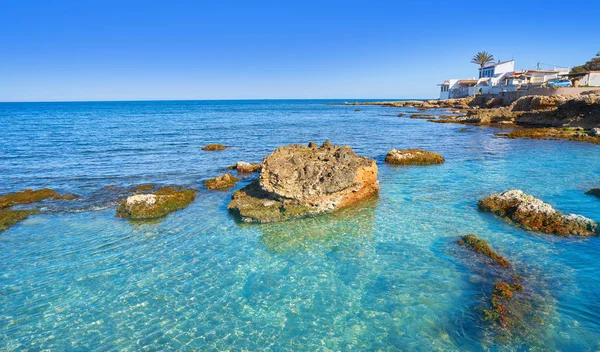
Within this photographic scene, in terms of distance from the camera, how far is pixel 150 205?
1644 cm

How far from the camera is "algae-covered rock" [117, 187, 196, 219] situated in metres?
15.9

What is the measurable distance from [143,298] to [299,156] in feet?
34.1

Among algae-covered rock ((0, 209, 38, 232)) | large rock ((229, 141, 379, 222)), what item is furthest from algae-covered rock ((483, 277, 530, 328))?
algae-covered rock ((0, 209, 38, 232))

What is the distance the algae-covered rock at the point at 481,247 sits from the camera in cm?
1116

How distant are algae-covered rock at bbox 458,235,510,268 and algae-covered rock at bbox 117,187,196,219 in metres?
13.1

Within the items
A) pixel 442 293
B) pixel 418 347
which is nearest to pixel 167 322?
pixel 418 347

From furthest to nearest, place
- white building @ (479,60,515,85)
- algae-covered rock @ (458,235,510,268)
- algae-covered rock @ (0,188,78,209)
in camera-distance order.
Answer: white building @ (479,60,515,85) → algae-covered rock @ (0,188,78,209) → algae-covered rock @ (458,235,510,268)

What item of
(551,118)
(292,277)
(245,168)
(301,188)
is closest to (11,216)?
(245,168)

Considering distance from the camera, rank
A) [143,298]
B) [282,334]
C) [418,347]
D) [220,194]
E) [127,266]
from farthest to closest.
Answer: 1. [220,194]
2. [127,266]
3. [143,298]
4. [282,334]
5. [418,347]

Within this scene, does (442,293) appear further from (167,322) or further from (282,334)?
(167,322)

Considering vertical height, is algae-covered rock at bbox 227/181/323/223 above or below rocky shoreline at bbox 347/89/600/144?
below

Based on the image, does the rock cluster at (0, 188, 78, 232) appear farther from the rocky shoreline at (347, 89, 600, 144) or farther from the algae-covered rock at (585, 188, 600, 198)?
the rocky shoreline at (347, 89, 600, 144)

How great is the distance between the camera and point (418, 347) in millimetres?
7617

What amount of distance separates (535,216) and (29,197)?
25427mm
